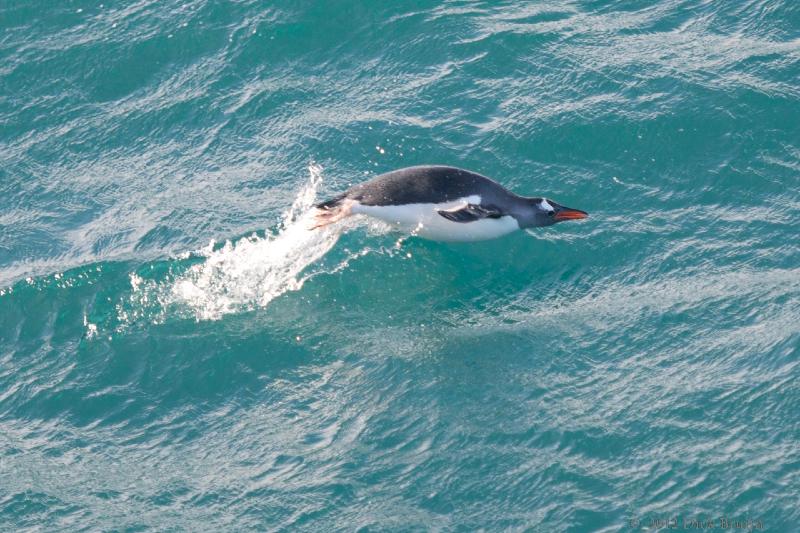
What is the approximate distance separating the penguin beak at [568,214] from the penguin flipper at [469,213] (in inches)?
31.9

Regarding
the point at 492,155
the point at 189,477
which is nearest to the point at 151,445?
the point at 189,477

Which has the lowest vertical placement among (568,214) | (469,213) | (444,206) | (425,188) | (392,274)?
(392,274)

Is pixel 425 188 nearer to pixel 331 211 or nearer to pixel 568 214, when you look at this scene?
pixel 331 211

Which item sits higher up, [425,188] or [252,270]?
[425,188]

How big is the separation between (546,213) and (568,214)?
28 cm

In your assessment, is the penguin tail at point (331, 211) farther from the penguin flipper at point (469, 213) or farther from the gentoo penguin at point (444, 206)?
the penguin flipper at point (469, 213)

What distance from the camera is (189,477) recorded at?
12.4 m

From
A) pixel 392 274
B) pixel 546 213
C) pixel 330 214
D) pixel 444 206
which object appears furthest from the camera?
pixel 392 274

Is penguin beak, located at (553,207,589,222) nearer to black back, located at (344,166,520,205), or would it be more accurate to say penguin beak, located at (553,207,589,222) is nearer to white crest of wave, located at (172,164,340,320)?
black back, located at (344,166,520,205)

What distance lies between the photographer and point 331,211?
14.7 meters

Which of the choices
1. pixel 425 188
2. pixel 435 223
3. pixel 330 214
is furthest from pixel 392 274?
pixel 425 188

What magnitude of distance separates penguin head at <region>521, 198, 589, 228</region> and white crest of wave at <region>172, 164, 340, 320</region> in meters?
2.60

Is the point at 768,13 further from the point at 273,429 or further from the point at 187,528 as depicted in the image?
the point at 187,528

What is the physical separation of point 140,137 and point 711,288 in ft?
30.3
